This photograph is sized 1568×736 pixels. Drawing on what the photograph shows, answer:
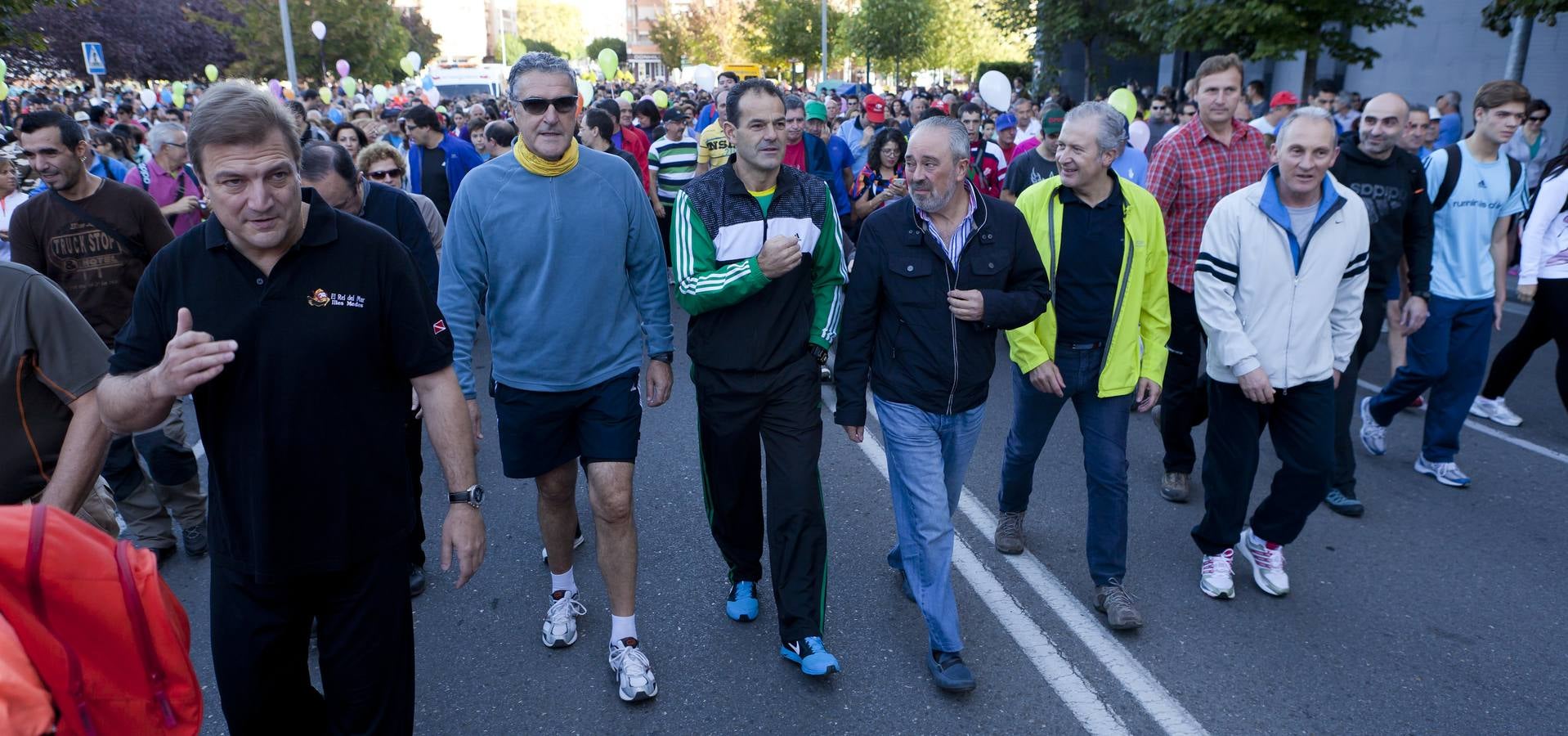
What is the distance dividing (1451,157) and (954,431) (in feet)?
11.7

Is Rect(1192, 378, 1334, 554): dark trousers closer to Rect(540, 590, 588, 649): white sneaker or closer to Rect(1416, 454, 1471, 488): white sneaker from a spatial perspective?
Rect(1416, 454, 1471, 488): white sneaker

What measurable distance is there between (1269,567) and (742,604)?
224 cm

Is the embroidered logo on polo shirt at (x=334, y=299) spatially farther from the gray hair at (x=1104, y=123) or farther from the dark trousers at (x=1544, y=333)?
the dark trousers at (x=1544, y=333)

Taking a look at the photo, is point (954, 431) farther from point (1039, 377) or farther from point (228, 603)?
point (228, 603)

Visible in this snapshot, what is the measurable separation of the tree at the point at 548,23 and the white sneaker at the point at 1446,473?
421 ft

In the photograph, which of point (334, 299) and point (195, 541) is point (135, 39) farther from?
point (334, 299)

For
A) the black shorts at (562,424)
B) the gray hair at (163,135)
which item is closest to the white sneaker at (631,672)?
the black shorts at (562,424)

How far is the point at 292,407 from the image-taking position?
2391mm

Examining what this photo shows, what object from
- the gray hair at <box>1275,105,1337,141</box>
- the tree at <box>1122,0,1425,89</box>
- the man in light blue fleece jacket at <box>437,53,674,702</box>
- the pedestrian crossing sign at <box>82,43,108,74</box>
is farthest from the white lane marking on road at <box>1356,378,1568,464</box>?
the pedestrian crossing sign at <box>82,43,108,74</box>

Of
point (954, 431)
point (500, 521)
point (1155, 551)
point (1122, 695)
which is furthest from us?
point (500, 521)

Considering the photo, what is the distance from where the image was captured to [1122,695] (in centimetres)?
355

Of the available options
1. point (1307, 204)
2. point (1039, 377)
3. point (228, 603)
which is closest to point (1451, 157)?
point (1307, 204)

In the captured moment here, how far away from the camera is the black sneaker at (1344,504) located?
513 cm

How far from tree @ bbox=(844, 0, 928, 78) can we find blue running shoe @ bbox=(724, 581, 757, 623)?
4049cm
